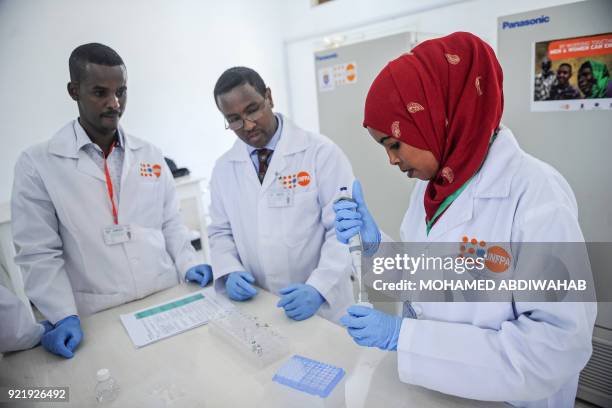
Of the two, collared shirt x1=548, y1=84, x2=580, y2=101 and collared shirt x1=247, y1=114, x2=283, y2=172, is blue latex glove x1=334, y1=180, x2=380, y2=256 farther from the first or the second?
collared shirt x1=548, y1=84, x2=580, y2=101

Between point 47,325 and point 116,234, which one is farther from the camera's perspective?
point 116,234

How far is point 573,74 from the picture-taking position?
1661 mm

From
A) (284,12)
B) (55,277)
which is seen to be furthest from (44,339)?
(284,12)

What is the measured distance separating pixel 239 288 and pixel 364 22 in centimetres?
287

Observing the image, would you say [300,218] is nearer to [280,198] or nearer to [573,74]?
[280,198]

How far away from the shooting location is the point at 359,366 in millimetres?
979

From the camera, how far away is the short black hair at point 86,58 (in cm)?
130

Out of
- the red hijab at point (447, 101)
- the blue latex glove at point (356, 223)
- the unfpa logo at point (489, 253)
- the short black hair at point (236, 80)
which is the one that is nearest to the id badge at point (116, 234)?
the short black hair at point (236, 80)

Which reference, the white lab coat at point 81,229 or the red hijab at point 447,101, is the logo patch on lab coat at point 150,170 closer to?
the white lab coat at point 81,229

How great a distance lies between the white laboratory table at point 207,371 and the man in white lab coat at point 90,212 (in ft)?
0.29

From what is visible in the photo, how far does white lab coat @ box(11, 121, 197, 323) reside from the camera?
1323 mm

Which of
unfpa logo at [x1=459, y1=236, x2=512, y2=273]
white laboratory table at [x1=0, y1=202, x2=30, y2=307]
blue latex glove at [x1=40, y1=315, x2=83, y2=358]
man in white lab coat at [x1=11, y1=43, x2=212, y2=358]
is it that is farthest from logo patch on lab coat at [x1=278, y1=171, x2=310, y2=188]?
white laboratory table at [x1=0, y1=202, x2=30, y2=307]

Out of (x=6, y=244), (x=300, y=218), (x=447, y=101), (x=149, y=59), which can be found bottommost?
(x=6, y=244)

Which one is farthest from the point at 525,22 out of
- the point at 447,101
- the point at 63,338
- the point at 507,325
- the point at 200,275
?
the point at 63,338
